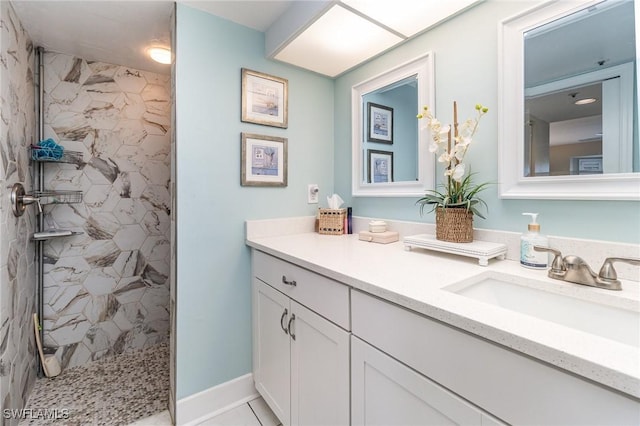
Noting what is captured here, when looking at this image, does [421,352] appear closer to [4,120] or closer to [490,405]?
[490,405]

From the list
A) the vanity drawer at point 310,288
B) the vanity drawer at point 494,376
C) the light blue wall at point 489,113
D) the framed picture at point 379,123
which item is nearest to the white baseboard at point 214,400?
the vanity drawer at point 310,288

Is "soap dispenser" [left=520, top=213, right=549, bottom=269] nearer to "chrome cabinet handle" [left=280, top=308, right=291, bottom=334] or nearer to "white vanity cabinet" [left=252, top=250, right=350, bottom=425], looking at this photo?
"white vanity cabinet" [left=252, top=250, right=350, bottom=425]

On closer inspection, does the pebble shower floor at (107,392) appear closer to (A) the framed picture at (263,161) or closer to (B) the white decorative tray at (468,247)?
(A) the framed picture at (263,161)

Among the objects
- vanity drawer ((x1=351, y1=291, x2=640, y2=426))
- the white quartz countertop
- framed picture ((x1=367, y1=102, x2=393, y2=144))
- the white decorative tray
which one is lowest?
vanity drawer ((x1=351, y1=291, x2=640, y2=426))

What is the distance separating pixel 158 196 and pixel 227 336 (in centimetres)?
129

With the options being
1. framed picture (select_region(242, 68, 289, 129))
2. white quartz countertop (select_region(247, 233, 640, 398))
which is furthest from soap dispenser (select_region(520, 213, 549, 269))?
framed picture (select_region(242, 68, 289, 129))

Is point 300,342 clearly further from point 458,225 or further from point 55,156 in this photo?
point 55,156

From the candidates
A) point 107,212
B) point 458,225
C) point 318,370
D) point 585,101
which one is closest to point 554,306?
point 458,225

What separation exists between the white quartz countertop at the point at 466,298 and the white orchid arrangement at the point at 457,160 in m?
0.24

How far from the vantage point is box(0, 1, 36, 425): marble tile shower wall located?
1300 millimetres

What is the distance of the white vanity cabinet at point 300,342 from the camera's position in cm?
101

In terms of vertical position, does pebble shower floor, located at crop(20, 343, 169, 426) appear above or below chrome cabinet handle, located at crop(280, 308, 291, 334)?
below

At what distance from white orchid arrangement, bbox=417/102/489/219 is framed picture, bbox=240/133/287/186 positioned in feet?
2.77

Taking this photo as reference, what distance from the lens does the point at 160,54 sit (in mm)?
1900
